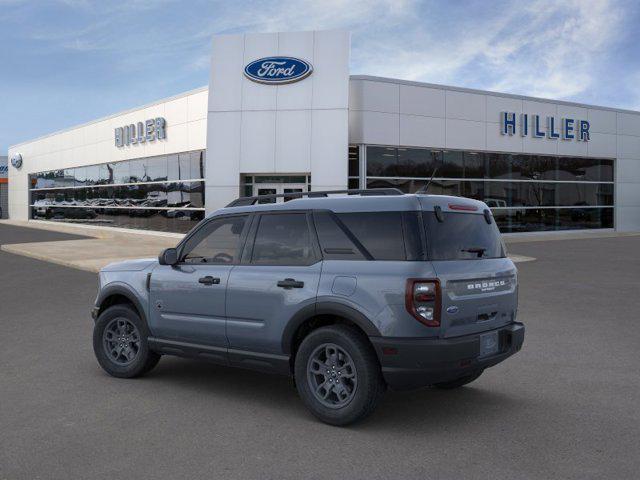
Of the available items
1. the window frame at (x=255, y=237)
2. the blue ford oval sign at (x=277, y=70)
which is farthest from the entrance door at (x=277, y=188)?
the window frame at (x=255, y=237)

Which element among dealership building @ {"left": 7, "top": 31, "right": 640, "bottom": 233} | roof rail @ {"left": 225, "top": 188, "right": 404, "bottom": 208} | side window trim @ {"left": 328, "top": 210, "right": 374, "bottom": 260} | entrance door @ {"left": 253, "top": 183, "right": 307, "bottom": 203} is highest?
dealership building @ {"left": 7, "top": 31, "right": 640, "bottom": 233}

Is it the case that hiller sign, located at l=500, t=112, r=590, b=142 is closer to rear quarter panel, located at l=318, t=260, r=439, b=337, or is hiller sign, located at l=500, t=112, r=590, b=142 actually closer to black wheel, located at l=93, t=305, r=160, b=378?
black wheel, located at l=93, t=305, r=160, b=378

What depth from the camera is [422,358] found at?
4.66m

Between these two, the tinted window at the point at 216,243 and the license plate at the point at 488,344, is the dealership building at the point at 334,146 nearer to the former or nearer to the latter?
the tinted window at the point at 216,243

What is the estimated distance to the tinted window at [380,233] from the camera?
4859 millimetres

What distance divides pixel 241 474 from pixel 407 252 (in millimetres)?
1876

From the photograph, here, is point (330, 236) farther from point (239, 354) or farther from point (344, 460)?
point (344, 460)

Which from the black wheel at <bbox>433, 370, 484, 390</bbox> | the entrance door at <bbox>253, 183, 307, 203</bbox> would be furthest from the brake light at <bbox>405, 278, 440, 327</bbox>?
the entrance door at <bbox>253, 183, 307, 203</bbox>

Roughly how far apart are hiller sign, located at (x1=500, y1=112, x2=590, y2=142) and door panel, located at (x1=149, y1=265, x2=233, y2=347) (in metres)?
24.6

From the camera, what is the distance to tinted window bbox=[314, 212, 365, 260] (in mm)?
5055

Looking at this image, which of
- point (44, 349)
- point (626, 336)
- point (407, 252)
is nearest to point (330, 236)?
point (407, 252)

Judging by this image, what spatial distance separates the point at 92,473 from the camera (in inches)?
160

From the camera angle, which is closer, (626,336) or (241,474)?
(241,474)

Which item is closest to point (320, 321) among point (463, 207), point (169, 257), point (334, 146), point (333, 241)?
point (333, 241)
